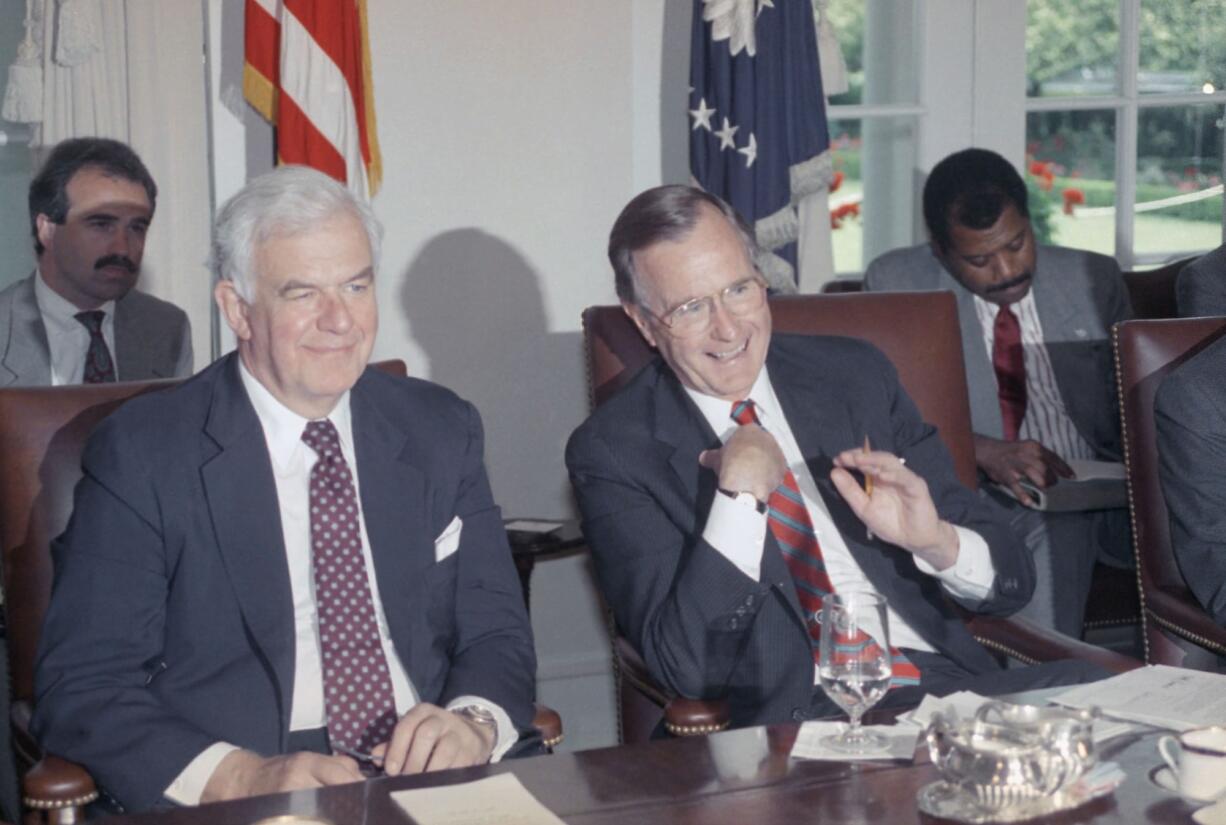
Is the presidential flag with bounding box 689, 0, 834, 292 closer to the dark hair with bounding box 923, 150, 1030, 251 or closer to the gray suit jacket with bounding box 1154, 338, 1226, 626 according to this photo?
the dark hair with bounding box 923, 150, 1030, 251

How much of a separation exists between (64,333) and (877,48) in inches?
95.9

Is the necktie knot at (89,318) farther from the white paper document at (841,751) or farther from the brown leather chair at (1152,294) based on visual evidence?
the brown leather chair at (1152,294)

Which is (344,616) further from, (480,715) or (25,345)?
(25,345)

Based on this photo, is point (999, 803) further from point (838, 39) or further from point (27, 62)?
point (838, 39)

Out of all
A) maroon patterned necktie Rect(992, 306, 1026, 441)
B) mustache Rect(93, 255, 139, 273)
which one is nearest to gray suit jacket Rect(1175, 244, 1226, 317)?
maroon patterned necktie Rect(992, 306, 1026, 441)

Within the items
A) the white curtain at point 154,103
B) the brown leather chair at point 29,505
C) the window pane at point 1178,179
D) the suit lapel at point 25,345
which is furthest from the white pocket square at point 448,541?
the window pane at point 1178,179

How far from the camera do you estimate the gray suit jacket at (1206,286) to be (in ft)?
11.4

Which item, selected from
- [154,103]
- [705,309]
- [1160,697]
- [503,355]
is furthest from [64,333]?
[1160,697]

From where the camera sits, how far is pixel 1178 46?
15.9 ft

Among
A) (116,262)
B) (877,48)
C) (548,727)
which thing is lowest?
(548,727)

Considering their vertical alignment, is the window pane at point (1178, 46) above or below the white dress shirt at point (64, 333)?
above

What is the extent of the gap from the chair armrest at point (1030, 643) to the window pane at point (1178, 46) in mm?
2851

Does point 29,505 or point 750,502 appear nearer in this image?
point 750,502

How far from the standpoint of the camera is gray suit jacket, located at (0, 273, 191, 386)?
11.3 ft
